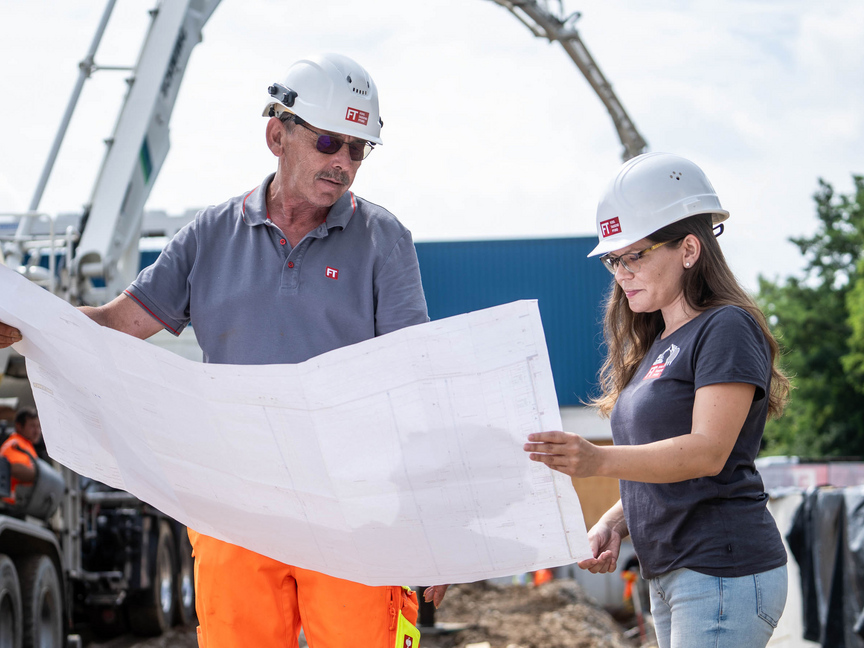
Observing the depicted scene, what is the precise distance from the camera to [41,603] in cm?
730

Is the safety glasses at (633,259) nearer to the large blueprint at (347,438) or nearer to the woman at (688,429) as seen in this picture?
the woman at (688,429)

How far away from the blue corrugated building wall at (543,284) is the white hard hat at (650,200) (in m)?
22.5

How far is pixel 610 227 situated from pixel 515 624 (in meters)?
10.6

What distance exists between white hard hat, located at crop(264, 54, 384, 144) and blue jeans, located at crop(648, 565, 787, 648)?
4.82 feet

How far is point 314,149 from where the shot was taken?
278 cm

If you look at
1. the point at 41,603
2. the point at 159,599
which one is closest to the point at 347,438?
the point at 41,603

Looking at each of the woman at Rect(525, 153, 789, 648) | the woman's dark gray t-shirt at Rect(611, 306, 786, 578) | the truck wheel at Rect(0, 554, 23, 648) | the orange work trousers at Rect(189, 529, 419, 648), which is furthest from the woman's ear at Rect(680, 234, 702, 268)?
the truck wheel at Rect(0, 554, 23, 648)

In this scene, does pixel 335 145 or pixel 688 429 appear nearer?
pixel 688 429

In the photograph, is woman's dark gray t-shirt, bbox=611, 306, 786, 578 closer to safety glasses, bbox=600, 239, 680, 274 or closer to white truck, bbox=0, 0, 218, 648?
safety glasses, bbox=600, 239, 680, 274

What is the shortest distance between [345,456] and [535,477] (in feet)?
1.39

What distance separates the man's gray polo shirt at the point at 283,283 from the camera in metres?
2.70

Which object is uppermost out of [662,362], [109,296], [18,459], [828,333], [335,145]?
[828,333]

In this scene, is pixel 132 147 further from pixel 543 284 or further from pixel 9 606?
pixel 543 284

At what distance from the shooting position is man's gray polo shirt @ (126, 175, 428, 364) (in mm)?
2699
